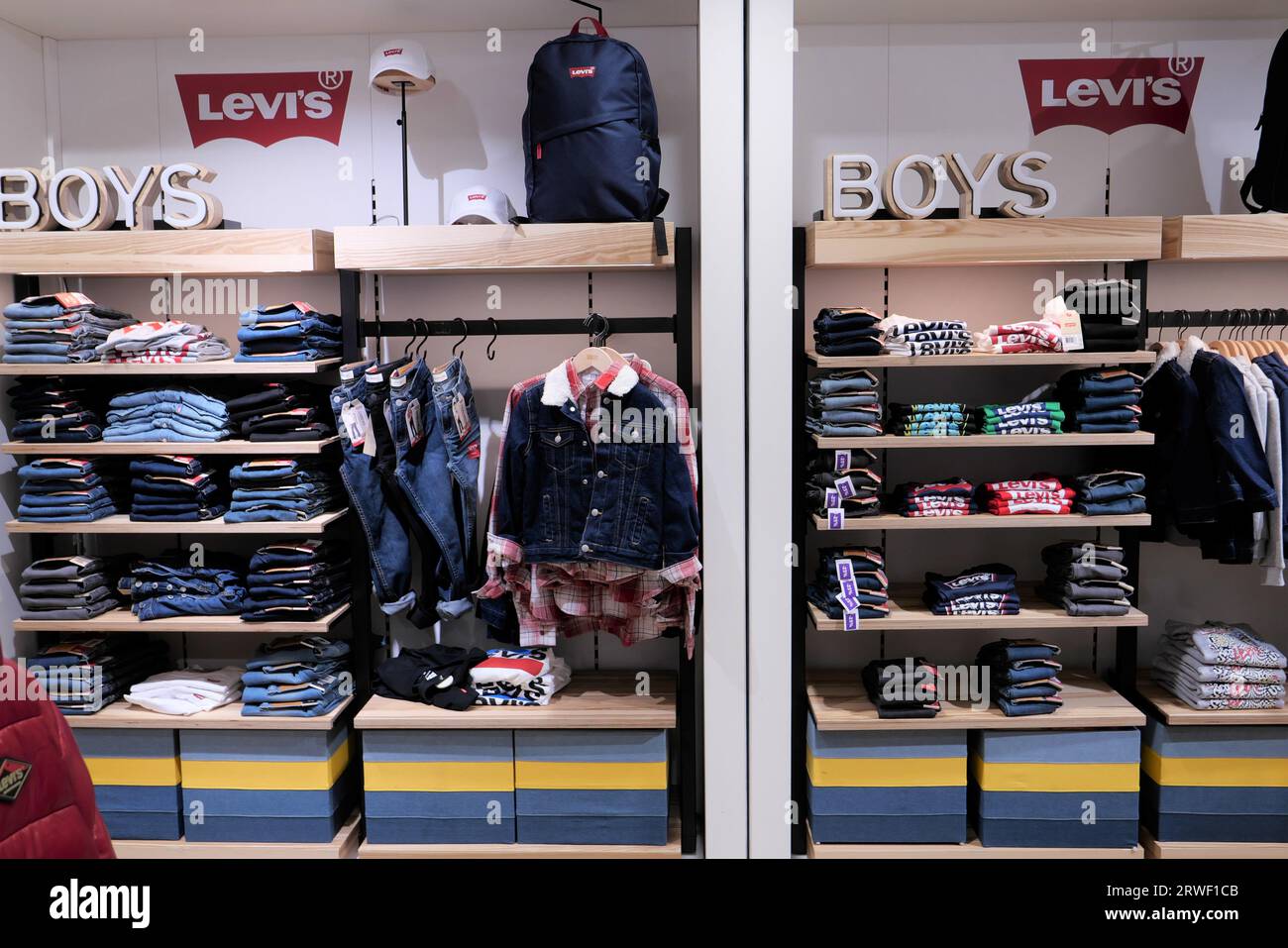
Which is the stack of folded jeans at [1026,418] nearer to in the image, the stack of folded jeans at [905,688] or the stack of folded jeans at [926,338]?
the stack of folded jeans at [926,338]

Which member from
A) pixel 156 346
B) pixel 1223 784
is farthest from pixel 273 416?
pixel 1223 784

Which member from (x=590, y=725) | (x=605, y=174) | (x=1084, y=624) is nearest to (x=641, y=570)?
(x=590, y=725)

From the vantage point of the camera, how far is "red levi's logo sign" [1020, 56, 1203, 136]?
138 inches

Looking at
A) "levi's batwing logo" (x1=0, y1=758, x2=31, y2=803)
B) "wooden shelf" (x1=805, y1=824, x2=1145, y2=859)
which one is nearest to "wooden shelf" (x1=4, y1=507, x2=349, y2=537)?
"wooden shelf" (x1=805, y1=824, x2=1145, y2=859)

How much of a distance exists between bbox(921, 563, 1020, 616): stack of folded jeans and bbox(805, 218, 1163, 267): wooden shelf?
3.55 feet

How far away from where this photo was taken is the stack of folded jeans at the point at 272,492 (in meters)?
3.18

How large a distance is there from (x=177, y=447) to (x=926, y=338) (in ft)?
8.53

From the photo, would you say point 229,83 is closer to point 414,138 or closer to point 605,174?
point 414,138

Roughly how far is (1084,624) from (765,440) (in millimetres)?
1311

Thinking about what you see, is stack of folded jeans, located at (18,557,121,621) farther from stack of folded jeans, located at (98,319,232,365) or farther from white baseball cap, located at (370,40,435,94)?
white baseball cap, located at (370,40,435,94)

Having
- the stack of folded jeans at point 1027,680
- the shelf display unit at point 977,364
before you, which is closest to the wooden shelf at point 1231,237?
the shelf display unit at point 977,364

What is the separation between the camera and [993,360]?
3055mm

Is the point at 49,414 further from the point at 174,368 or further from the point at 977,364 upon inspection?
the point at 977,364

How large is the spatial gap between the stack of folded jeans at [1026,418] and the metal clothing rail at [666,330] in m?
1.05
